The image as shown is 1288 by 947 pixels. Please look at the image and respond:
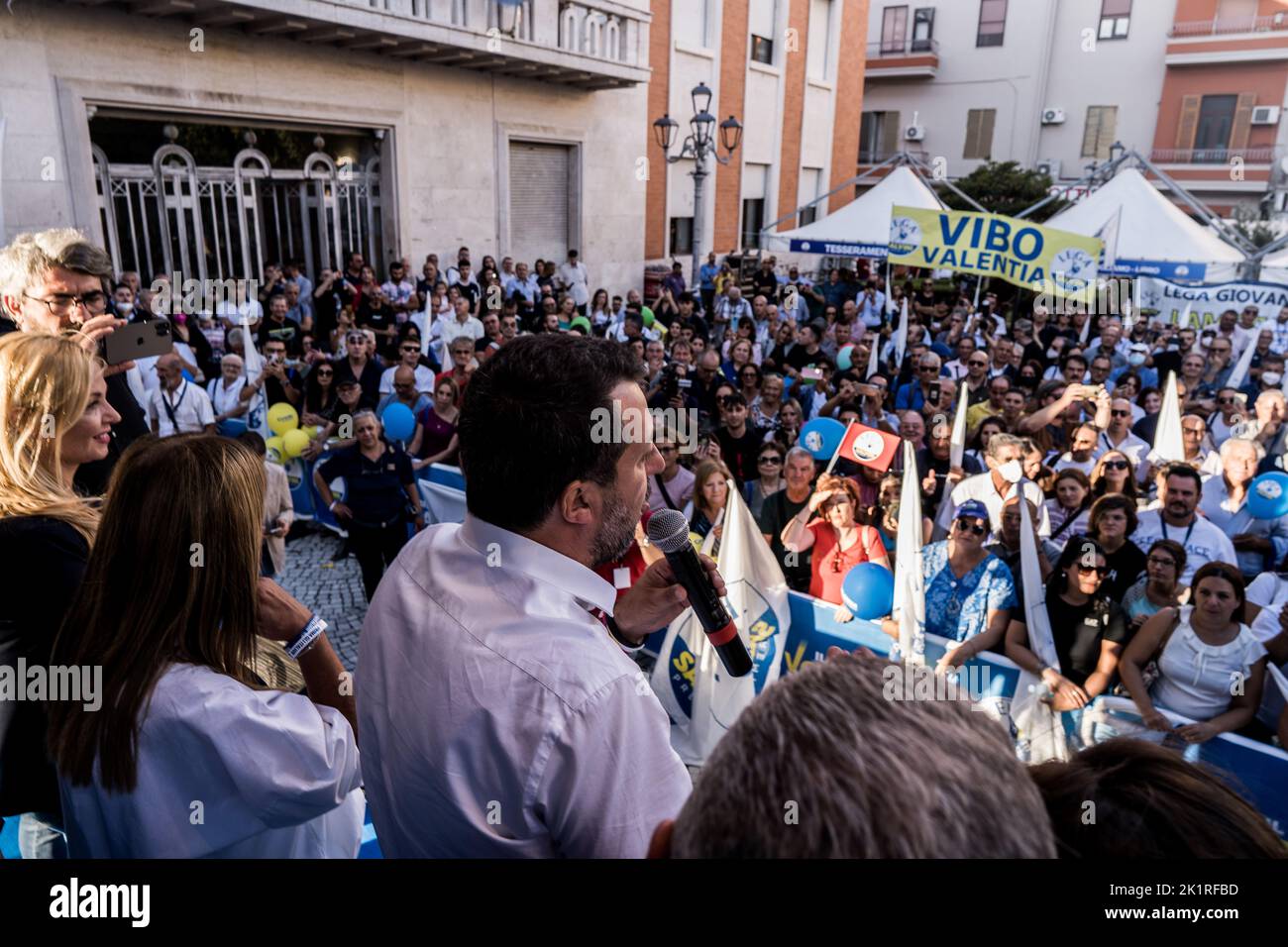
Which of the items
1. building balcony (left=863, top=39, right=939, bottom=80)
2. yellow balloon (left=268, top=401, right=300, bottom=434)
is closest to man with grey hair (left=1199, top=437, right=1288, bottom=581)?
yellow balloon (left=268, top=401, right=300, bottom=434)

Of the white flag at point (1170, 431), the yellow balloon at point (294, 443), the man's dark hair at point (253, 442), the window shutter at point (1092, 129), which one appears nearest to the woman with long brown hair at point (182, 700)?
A: the man's dark hair at point (253, 442)

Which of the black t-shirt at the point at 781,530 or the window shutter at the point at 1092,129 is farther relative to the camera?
the window shutter at the point at 1092,129

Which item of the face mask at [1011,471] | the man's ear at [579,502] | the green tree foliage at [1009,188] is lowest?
the face mask at [1011,471]

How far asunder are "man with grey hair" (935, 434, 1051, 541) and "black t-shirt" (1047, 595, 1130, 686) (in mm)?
1050

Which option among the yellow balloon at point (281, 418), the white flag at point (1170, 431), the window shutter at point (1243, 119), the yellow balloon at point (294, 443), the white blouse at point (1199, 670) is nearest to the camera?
the white blouse at point (1199, 670)

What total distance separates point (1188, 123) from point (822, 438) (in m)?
31.1

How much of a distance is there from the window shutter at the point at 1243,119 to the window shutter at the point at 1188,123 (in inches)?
44.0

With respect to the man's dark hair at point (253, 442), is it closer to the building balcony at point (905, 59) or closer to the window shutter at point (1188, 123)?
the building balcony at point (905, 59)

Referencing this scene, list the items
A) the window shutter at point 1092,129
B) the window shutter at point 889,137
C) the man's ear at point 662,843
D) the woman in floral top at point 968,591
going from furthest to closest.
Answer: the window shutter at point 889,137, the window shutter at point 1092,129, the woman in floral top at point 968,591, the man's ear at point 662,843

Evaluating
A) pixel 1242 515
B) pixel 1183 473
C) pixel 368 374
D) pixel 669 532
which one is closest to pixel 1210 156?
pixel 1242 515

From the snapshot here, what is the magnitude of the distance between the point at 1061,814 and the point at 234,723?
132 centimetres

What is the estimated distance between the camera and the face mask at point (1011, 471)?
520cm

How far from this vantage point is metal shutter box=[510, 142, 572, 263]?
15.4 meters

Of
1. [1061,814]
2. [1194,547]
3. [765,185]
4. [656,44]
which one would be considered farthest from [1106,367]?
[765,185]
